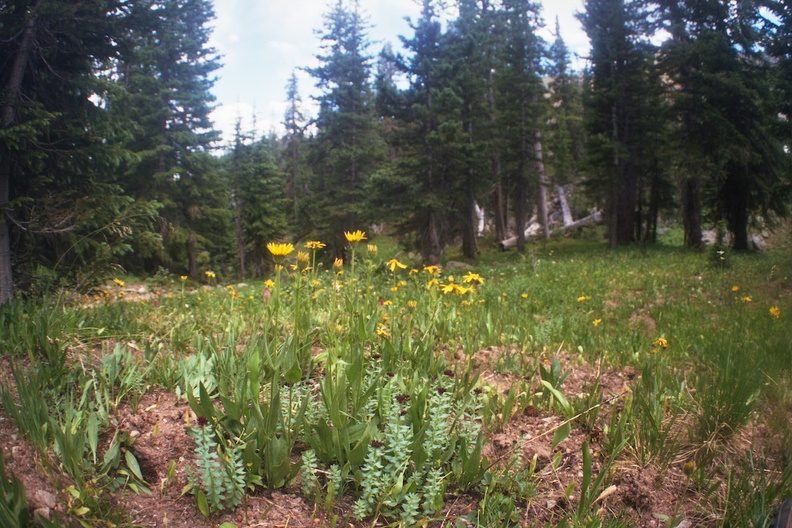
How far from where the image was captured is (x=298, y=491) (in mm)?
1767

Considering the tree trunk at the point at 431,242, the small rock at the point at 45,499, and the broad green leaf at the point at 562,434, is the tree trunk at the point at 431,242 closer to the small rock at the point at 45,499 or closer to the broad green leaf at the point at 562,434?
the broad green leaf at the point at 562,434

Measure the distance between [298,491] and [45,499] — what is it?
0.80 metres

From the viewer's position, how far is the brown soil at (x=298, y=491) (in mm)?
1544

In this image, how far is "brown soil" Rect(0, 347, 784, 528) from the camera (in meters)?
1.54

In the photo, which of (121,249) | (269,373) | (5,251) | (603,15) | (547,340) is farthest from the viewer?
A: (603,15)

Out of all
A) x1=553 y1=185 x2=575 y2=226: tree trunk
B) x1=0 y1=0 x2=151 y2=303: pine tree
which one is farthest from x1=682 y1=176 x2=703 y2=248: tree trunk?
x1=0 y1=0 x2=151 y2=303: pine tree

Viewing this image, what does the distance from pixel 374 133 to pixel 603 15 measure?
1107 centimetres

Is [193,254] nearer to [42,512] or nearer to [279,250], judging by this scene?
[279,250]

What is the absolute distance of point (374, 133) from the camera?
2280 cm

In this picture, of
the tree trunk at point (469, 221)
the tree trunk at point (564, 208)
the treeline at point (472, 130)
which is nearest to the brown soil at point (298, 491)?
the treeline at point (472, 130)

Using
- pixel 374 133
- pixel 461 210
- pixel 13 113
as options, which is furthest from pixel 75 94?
pixel 374 133

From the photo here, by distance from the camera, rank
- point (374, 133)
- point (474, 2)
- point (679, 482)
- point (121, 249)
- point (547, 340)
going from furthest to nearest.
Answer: point (474, 2) → point (374, 133) → point (121, 249) → point (547, 340) → point (679, 482)

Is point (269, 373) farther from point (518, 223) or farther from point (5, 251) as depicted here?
point (518, 223)

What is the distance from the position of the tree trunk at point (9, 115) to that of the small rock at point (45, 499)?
493 centimetres
